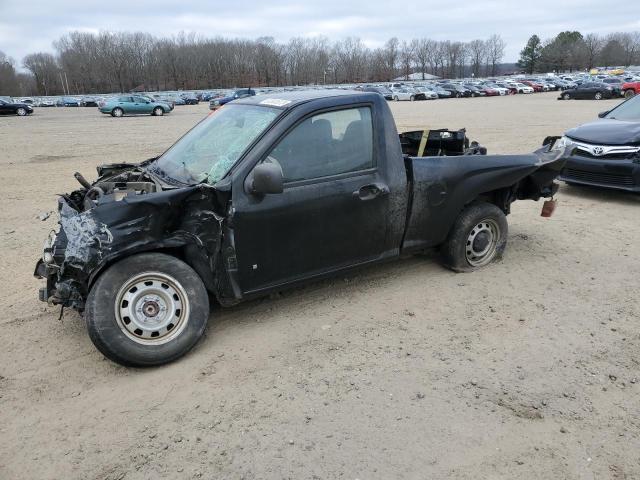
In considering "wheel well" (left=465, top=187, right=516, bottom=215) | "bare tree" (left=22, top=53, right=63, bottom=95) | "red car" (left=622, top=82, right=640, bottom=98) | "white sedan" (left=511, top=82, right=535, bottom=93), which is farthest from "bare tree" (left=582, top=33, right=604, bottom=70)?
"wheel well" (left=465, top=187, right=516, bottom=215)

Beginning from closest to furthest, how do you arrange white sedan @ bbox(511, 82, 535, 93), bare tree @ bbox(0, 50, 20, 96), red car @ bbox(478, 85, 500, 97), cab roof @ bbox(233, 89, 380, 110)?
cab roof @ bbox(233, 89, 380, 110), red car @ bbox(478, 85, 500, 97), white sedan @ bbox(511, 82, 535, 93), bare tree @ bbox(0, 50, 20, 96)

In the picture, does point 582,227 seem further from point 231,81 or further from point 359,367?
point 231,81

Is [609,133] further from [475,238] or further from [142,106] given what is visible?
[142,106]

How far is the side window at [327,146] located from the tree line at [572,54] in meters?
142

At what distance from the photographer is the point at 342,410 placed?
10.0ft

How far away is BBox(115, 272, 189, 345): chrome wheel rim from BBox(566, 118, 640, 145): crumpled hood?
697 centimetres

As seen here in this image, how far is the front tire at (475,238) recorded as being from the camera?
4.88 m

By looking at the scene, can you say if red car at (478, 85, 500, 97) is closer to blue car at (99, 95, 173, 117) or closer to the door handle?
blue car at (99, 95, 173, 117)

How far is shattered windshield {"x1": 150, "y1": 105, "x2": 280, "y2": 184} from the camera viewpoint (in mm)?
3781

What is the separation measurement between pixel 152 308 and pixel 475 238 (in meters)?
3.21

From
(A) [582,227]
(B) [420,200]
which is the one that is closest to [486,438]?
(B) [420,200]

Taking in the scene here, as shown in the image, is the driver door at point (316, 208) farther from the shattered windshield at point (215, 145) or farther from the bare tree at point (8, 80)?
the bare tree at point (8, 80)

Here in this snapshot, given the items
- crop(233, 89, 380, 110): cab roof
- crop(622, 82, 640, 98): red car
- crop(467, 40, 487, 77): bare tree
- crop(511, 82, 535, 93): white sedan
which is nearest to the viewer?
crop(233, 89, 380, 110): cab roof

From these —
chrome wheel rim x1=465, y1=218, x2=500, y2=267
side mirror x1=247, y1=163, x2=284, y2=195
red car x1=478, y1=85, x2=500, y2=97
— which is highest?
red car x1=478, y1=85, x2=500, y2=97
